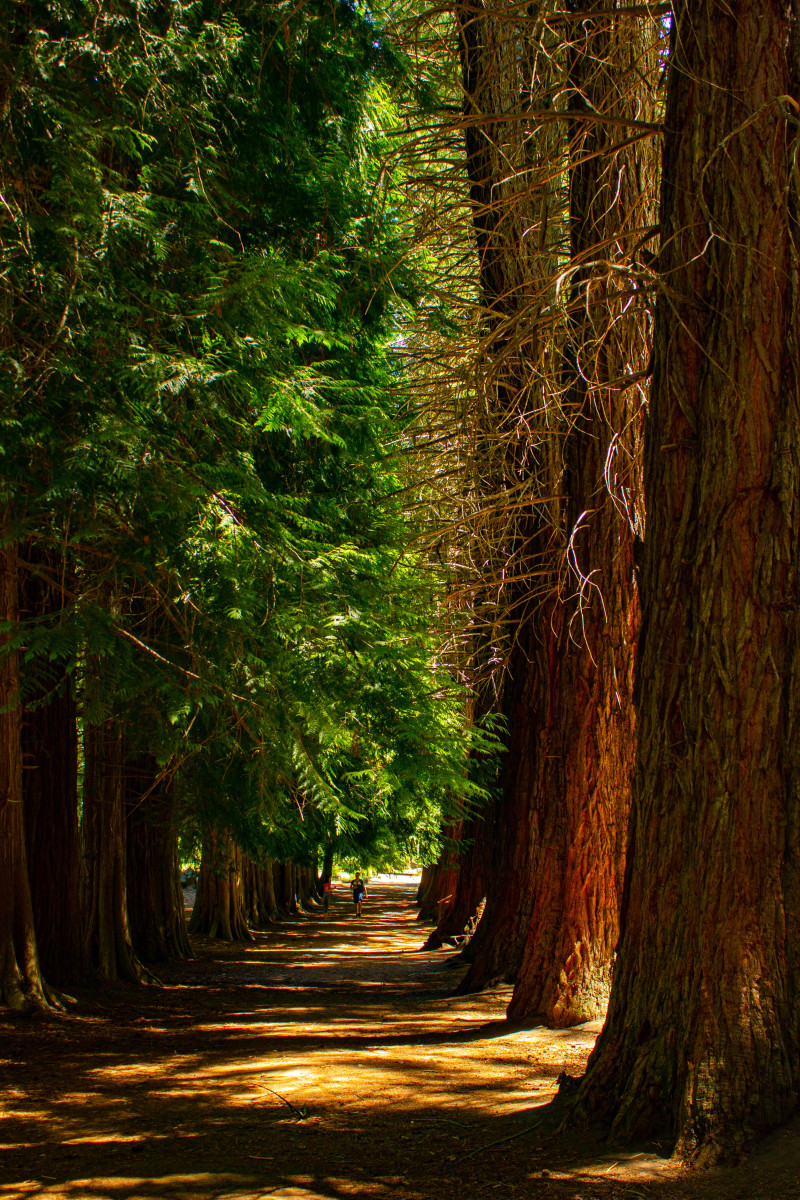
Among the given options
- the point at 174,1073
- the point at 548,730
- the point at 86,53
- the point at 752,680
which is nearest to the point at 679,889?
the point at 752,680

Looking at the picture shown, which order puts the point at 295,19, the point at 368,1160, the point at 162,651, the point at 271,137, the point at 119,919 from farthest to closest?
the point at 119,919
the point at 271,137
the point at 295,19
the point at 162,651
the point at 368,1160

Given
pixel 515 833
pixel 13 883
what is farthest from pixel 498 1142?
pixel 13 883

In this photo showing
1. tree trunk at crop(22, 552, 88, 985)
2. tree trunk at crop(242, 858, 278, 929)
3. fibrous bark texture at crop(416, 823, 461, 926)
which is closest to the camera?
tree trunk at crop(22, 552, 88, 985)

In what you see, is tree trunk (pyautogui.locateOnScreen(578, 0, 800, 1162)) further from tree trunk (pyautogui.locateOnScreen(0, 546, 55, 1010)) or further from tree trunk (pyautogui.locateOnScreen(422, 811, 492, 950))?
tree trunk (pyautogui.locateOnScreen(422, 811, 492, 950))

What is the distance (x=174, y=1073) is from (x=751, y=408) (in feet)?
20.3

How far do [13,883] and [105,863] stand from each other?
11.1ft

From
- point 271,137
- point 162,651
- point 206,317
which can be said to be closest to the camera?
point 206,317

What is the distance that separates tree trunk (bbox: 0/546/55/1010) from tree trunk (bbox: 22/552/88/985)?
1399mm

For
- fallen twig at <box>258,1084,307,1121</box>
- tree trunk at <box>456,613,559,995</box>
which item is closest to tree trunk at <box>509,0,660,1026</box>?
tree trunk at <box>456,613,559,995</box>

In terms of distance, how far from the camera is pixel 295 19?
343 inches

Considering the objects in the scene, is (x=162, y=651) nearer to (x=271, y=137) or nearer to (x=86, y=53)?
(x=86, y=53)

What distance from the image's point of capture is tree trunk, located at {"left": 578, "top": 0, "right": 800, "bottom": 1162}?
380 centimetres

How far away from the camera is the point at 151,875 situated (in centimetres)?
1526

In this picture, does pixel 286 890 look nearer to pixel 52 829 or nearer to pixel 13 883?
pixel 52 829
